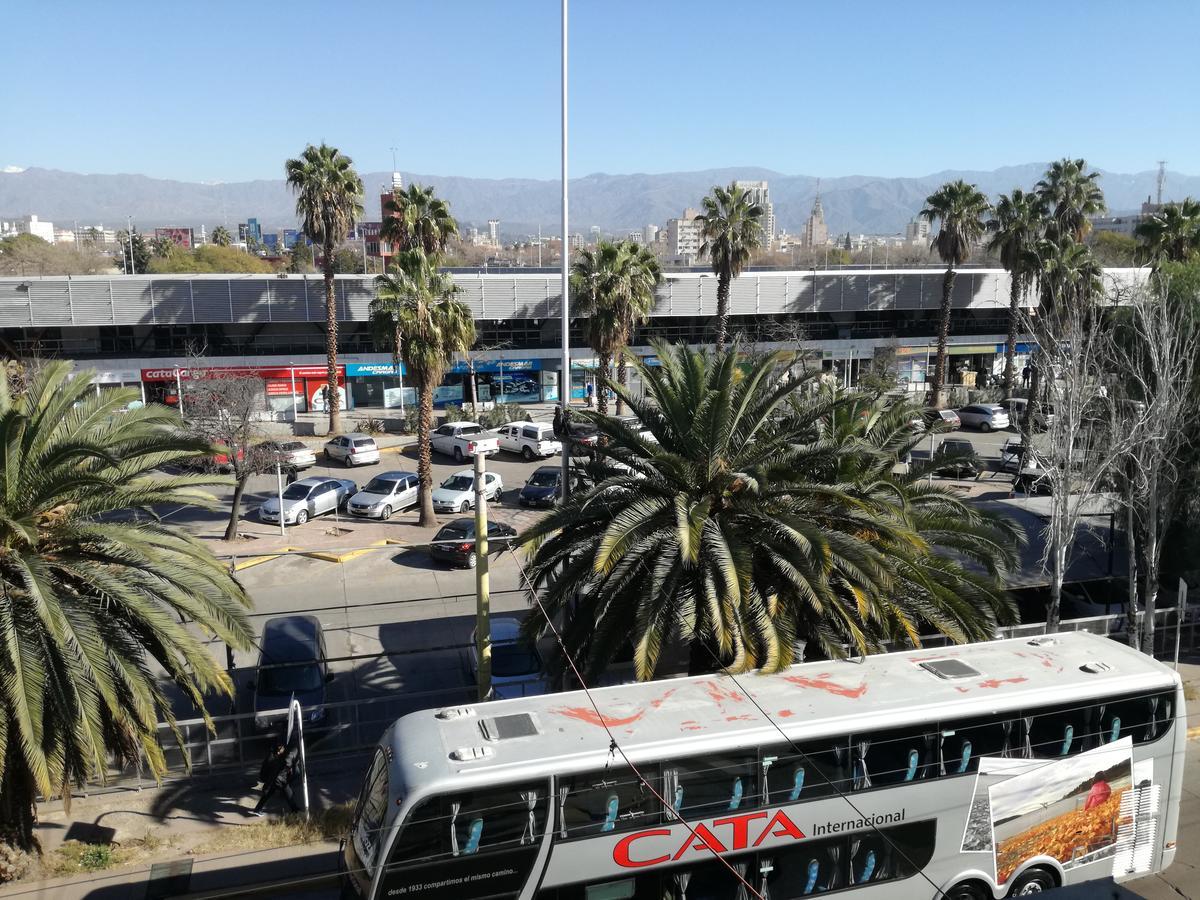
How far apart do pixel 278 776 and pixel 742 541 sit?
7.21m

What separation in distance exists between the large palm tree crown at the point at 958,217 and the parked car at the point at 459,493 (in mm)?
27698

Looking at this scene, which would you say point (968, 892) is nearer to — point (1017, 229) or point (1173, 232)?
point (1173, 232)

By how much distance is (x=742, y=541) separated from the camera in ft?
39.7

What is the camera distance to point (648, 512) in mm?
11773

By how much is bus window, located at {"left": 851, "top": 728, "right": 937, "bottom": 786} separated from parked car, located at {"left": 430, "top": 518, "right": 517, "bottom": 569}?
15.0 meters

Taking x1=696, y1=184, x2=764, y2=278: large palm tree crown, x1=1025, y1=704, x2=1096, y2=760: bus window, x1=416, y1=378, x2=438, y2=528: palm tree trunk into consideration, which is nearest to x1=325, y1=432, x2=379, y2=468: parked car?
x1=416, y1=378, x2=438, y2=528: palm tree trunk

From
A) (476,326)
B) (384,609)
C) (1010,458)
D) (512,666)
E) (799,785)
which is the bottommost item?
(384,609)

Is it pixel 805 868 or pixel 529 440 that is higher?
pixel 805 868

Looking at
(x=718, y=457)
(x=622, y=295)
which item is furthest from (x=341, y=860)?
(x=622, y=295)

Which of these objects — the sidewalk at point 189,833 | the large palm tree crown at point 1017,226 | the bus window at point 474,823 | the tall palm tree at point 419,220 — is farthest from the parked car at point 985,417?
the bus window at point 474,823

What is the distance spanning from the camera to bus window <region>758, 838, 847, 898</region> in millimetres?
9336

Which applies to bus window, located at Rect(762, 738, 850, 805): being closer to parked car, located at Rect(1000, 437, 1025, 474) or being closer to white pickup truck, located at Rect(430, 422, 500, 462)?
white pickup truck, located at Rect(430, 422, 500, 462)

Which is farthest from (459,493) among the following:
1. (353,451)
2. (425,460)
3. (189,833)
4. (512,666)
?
(189,833)

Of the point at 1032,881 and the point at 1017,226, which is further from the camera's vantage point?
the point at 1017,226
